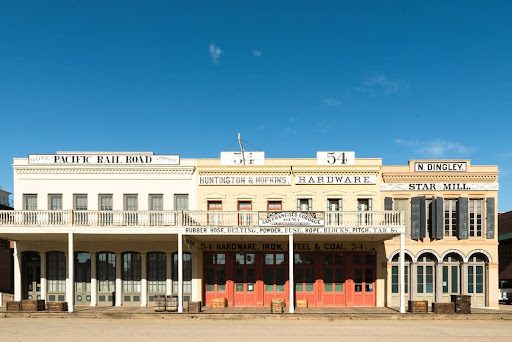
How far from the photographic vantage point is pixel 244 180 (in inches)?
907

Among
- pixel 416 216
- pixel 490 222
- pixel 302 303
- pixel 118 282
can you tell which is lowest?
pixel 302 303

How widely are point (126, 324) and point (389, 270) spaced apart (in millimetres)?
13530

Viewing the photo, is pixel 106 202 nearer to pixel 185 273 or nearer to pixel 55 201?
pixel 55 201

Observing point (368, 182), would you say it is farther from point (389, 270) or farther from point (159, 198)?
point (159, 198)

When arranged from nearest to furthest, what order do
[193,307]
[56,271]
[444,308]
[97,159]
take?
[444,308]
[193,307]
[97,159]
[56,271]

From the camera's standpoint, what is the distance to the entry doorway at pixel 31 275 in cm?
2292

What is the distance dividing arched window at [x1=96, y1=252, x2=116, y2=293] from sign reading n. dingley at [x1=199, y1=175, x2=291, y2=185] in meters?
6.45

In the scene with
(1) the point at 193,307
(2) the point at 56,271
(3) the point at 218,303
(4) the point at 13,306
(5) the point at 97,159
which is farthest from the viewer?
(2) the point at 56,271

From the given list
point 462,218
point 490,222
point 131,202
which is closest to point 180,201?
point 131,202

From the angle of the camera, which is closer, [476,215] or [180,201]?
[476,215]

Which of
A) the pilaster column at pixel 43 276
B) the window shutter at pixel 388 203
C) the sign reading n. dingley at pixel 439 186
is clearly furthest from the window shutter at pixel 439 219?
the pilaster column at pixel 43 276

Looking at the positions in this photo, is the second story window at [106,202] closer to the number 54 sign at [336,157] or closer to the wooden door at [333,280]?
the number 54 sign at [336,157]

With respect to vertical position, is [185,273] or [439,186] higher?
[439,186]

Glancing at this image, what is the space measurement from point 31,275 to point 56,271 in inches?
56.0
